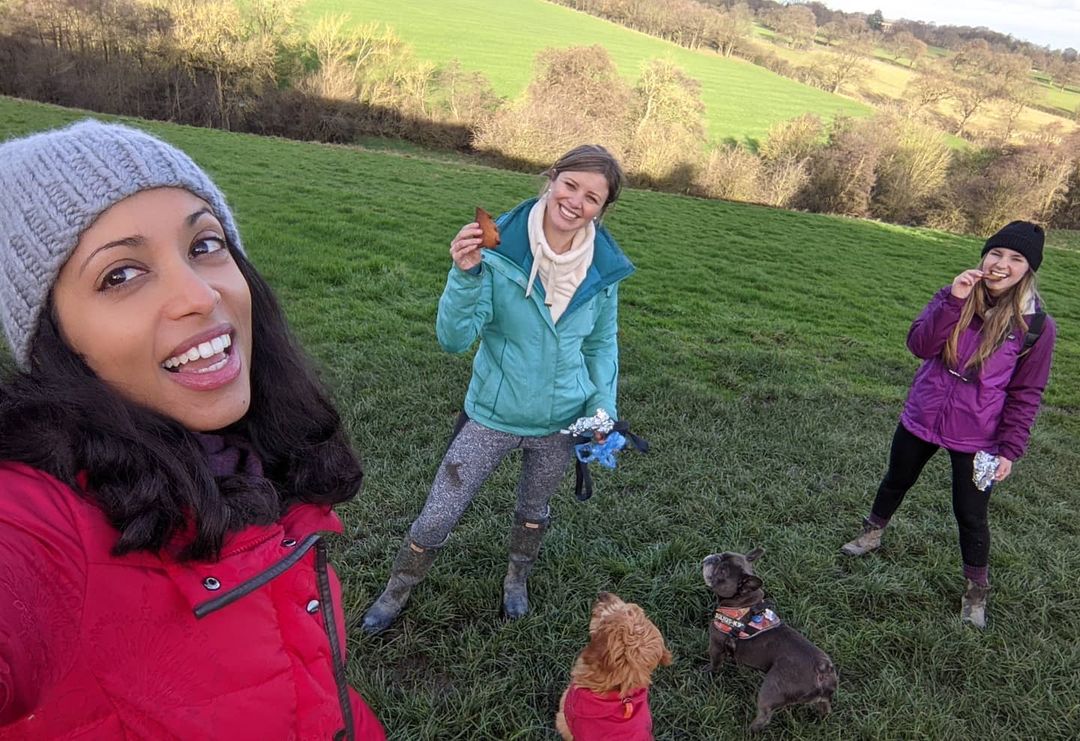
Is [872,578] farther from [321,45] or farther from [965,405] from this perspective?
[321,45]

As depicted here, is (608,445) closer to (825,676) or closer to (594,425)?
(594,425)

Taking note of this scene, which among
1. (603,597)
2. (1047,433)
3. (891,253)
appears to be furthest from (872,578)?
(891,253)

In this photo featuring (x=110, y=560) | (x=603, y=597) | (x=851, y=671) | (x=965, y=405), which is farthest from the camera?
(x=965, y=405)

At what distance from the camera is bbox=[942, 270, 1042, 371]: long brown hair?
11.0ft

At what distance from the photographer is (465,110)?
94.2 ft

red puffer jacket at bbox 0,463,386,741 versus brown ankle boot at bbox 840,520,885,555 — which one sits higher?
red puffer jacket at bbox 0,463,386,741

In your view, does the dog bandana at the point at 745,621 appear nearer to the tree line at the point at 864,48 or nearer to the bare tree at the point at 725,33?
the tree line at the point at 864,48

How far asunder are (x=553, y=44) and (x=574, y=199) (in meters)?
45.5

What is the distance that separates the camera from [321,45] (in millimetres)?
29047

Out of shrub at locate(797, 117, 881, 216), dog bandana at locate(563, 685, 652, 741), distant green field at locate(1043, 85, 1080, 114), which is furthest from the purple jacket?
distant green field at locate(1043, 85, 1080, 114)

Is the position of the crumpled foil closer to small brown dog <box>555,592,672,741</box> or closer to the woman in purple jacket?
the woman in purple jacket

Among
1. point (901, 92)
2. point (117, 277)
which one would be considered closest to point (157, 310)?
point (117, 277)

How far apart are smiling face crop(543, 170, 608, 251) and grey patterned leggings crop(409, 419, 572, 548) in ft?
3.15

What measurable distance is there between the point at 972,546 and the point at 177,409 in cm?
419
